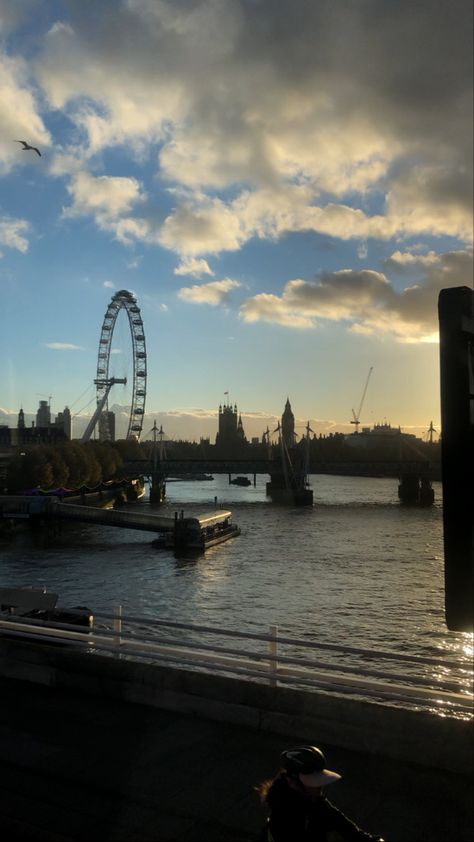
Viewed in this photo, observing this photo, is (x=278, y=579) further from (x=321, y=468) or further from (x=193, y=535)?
(x=321, y=468)

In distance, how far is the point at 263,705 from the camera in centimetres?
723

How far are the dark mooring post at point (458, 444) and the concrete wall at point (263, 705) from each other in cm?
245

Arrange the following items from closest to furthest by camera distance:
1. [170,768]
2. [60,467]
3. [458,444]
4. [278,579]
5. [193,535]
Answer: [458,444]
[170,768]
[278,579]
[193,535]
[60,467]

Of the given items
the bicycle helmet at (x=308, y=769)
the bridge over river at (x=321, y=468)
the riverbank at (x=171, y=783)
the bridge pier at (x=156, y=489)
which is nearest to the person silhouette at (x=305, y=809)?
the bicycle helmet at (x=308, y=769)

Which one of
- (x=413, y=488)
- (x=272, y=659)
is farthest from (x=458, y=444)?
(x=413, y=488)

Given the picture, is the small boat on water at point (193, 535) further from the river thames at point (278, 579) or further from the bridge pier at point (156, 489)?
the bridge pier at point (156, 489)

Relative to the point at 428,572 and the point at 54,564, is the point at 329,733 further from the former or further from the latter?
the point at 54,564

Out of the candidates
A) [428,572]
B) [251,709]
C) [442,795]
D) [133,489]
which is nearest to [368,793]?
[442,795]

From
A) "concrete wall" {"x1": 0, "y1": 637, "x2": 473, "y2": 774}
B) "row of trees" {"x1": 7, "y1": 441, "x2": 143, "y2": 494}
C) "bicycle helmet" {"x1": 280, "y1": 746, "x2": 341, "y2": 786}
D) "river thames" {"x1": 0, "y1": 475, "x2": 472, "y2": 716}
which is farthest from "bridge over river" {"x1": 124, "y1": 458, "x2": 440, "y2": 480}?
"bicycle helmet" {"x1": 280, "y1": 746, "x2": 341, "y2": 786}

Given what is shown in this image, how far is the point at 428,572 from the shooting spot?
1651 inches

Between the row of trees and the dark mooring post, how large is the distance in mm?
80696

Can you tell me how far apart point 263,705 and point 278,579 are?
33.0m

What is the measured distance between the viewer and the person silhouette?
12.3 feet

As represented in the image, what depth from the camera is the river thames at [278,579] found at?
92.9 feet
